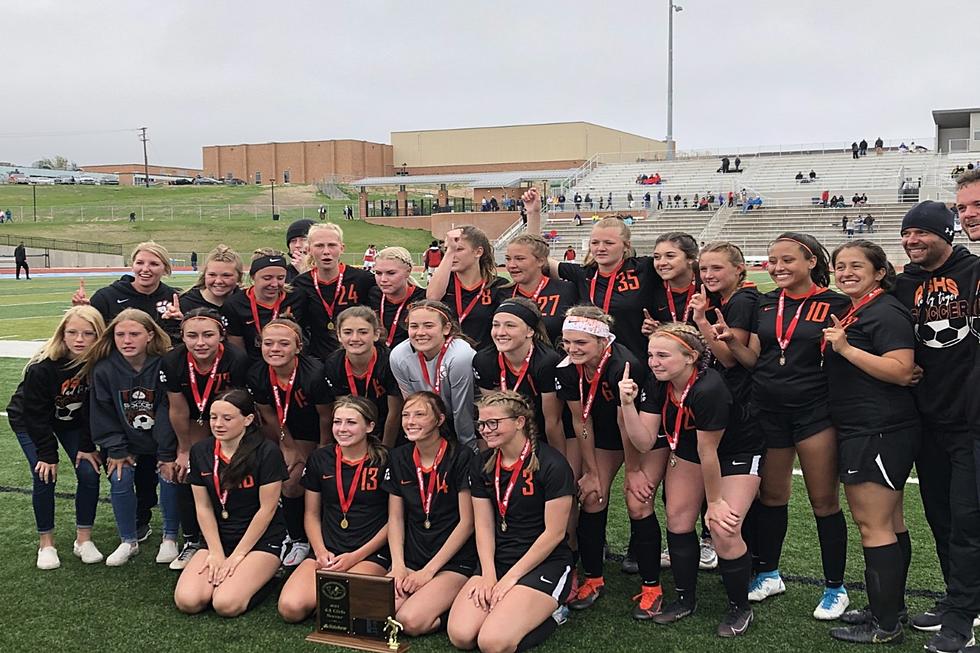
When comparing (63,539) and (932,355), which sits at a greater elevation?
(932,355)

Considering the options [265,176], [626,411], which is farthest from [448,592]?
[265,176]

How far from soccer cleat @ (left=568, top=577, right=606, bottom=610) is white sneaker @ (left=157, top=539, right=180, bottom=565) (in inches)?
93.3

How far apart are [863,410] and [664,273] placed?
4.60 feet

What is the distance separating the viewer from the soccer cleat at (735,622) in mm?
3926

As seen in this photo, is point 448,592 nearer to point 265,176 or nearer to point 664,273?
point 664,273

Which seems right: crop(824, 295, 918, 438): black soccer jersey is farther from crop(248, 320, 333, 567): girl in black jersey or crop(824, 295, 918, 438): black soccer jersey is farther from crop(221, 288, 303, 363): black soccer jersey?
crop(221, 288, 303, 363): black soccer jersey

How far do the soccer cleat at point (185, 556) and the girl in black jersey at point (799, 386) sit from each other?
10.3 ft

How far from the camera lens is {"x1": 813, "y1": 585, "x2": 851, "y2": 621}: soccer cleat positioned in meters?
4.06

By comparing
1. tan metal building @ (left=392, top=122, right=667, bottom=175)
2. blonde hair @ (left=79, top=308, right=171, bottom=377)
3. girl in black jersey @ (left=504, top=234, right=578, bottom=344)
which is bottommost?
blonde hair @ (left=79, top=308, right=171, bottom=377)

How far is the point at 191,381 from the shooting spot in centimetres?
482

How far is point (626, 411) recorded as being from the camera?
3934mm

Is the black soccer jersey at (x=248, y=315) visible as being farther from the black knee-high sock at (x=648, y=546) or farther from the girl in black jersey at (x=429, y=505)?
the black knee-high sock at (x=648, y=546)

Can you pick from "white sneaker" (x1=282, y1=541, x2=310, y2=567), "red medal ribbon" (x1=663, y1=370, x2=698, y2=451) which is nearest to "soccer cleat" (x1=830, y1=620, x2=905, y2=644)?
"red medal ribbon" (x1=663, y1=370, x2=698, y2=451)

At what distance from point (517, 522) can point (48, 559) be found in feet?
9.19
